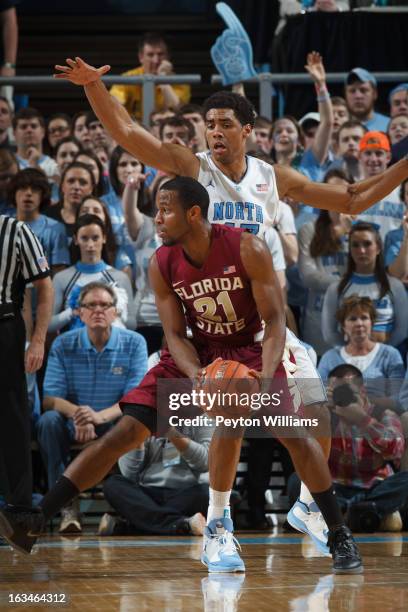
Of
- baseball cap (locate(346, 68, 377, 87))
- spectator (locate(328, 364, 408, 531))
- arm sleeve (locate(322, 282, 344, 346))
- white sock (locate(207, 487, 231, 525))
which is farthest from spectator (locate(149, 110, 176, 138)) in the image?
white sock (locate(207, 487, 231, 525))

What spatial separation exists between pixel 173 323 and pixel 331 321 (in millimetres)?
2821

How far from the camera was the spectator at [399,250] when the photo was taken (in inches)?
300

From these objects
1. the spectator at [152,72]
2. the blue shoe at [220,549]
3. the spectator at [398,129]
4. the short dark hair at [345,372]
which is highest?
the spectator at [152,72]

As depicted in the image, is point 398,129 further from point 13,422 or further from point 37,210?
point 13,422

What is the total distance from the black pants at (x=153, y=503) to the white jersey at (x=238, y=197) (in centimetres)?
209

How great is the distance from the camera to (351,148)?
8414 mm

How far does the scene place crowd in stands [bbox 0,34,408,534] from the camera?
663 centimetres

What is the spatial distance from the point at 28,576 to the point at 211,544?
31.5 inches

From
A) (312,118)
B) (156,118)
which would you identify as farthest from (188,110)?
(312,118)

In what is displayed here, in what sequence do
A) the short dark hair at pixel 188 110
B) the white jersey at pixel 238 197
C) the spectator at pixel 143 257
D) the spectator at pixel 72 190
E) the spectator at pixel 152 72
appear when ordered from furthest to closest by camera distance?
the spectator at pixel 152 72 → the short dark hair at pixel 188 110 → the spectator at pixel 72 190 → the spectator at pixel 143 257 → the white jersey at pixel 238 197

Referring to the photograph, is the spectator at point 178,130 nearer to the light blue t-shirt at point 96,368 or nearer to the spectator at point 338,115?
the spectator at point 338,115

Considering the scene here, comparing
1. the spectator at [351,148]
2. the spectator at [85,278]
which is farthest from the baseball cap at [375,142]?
the spectator at [85,278]

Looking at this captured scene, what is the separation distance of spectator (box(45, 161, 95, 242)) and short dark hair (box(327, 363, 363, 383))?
2.29m

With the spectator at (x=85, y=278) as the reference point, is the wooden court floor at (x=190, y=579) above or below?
below
